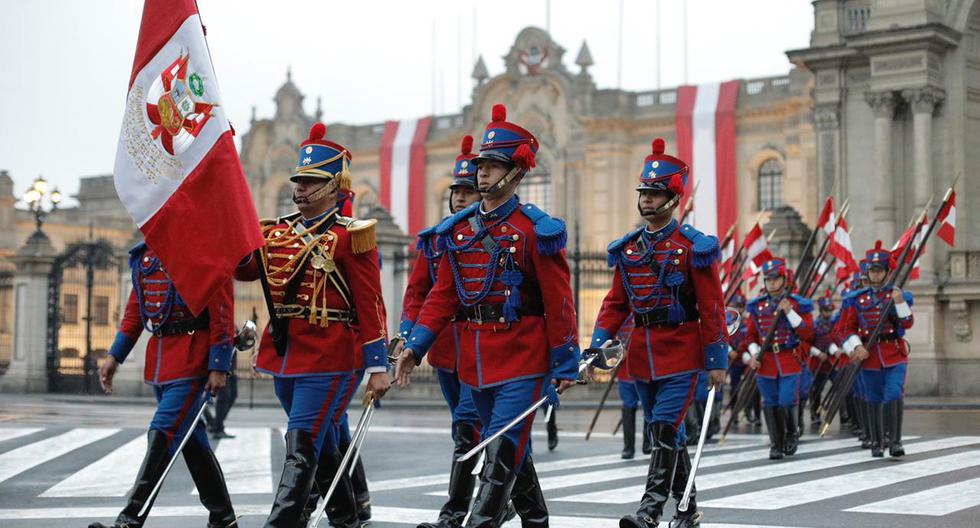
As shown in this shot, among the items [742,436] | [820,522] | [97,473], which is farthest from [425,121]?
[820,522]

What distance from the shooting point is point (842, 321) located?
14633mm

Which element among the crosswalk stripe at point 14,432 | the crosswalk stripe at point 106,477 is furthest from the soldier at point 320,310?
the crosswalk stripe at point 14,432

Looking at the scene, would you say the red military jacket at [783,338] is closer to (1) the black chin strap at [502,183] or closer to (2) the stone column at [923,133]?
(1) the black chin strap at [502,183]

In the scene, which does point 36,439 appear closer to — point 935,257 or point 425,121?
point 935,257

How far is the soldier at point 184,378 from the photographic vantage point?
7.71 meters

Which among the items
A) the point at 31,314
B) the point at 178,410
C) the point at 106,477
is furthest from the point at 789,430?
the point at 31,314

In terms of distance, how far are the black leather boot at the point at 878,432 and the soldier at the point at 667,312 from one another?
5.59 meters

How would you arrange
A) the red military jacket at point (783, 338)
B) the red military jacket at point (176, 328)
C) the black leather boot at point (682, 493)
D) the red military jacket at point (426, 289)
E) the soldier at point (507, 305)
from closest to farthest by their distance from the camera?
the soldier at point (507, 305) < the red military jacket at point (176, 328) < the black leather boot at point (682, 493) < the red military jacket at point (426, 289) < the red military jacket at point (783, 338)

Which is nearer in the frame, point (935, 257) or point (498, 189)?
point (498, 189)

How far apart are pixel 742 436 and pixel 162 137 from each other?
36.7 ft

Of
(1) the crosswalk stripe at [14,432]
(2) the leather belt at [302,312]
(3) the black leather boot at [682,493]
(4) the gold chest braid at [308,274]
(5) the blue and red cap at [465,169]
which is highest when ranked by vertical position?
(5) the blue and red cap at [465,169]

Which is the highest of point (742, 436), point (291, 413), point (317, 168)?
point (317, 168)

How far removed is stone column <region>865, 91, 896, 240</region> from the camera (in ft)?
97.5

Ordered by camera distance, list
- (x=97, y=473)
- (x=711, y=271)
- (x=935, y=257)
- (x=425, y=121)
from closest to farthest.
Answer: (x=711, y=271), (x=97, y=473), (x=935, y=257), (x=425, y=121)
